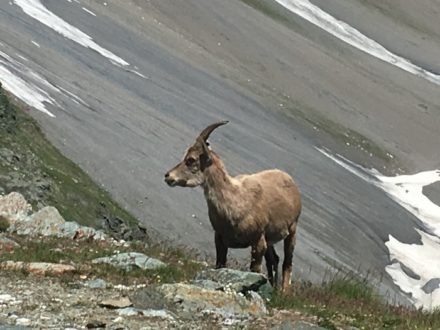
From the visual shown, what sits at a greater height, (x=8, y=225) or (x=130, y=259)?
(x=130, y=259)

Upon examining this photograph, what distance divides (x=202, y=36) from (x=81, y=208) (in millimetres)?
43295

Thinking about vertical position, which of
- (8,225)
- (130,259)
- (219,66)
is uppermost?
(130,259)

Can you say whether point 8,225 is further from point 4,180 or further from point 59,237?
point 4,180

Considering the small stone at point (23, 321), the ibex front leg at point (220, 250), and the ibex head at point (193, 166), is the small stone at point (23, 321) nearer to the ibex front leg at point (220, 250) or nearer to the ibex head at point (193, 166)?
the ibex front leg at point (220, 250)

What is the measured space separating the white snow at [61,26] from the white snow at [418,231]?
1275cm

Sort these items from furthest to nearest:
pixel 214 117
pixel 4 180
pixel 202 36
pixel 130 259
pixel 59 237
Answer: pixel 202 36, pixel 214 117, pixel 4 180, pixel 59 237, pixel 130 259

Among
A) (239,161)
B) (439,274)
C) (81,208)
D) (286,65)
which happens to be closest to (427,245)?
(439,274)

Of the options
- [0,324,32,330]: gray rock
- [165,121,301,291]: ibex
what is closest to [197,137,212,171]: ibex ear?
[165,121,301,291]: ibex

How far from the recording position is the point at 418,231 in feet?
143

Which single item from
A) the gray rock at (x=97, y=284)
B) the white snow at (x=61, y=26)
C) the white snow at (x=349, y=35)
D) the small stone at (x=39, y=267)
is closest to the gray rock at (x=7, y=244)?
the small stone at (x=39, y=267)

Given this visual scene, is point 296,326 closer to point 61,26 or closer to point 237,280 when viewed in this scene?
point 237,280

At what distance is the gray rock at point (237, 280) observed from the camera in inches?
392

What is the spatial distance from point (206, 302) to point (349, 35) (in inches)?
3128

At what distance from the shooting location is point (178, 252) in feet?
43.9
